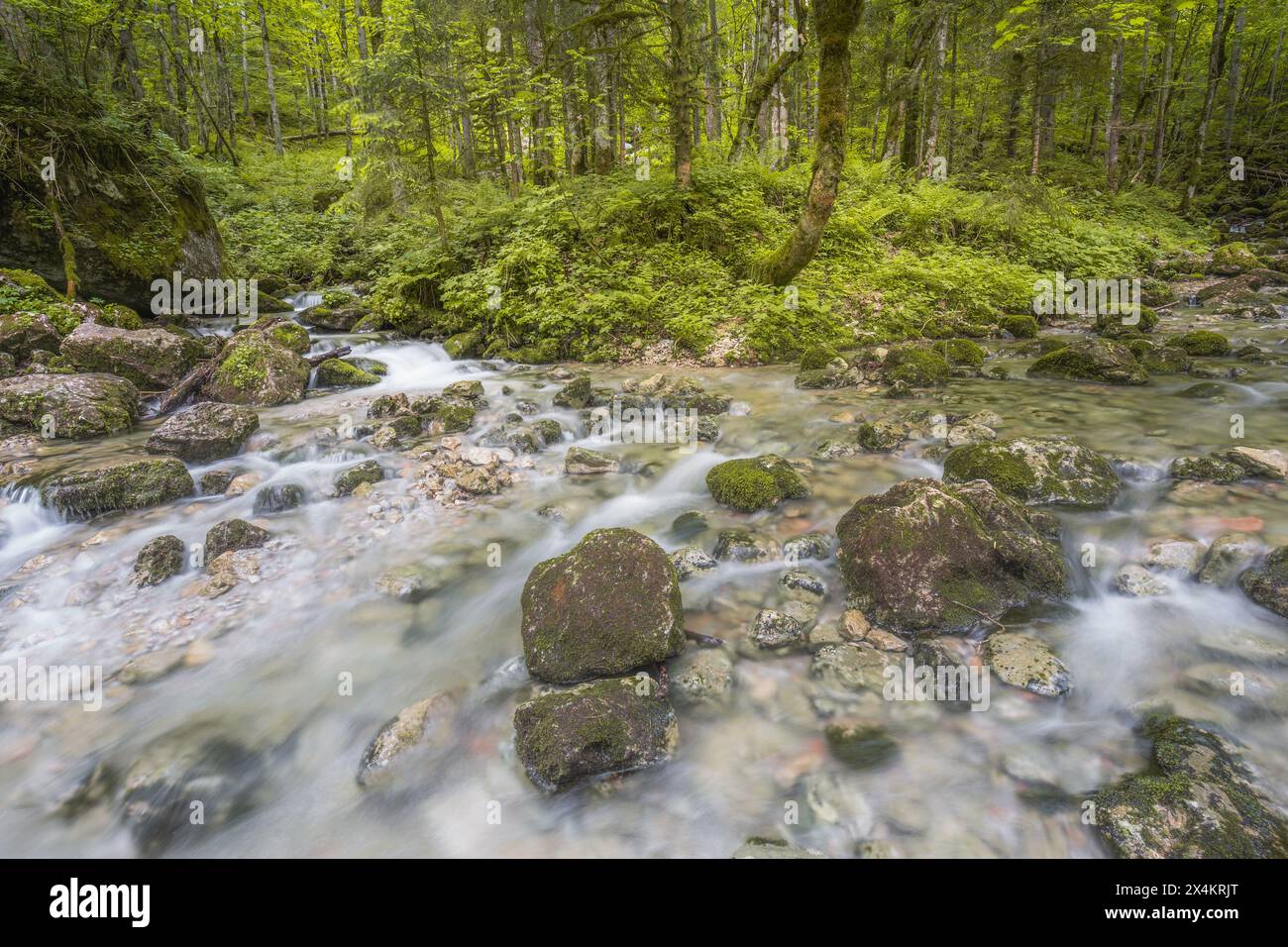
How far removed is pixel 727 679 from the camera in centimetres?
362

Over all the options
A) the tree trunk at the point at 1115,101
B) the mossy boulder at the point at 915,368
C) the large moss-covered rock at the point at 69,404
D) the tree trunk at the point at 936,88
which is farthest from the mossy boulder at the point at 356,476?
the tree trunk at the point at 1115,101

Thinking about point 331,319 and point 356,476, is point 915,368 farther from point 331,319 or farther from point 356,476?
point 331,319

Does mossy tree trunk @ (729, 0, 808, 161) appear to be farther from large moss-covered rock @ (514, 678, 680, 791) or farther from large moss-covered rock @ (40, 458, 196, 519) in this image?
large moss-covered rock @ (514, 678, 680, 791)

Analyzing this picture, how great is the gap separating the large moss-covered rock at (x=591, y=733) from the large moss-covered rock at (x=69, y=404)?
833cm

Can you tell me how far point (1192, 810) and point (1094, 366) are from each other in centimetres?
830

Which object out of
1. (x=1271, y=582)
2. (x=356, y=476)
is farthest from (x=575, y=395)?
(x=1271, y=582)

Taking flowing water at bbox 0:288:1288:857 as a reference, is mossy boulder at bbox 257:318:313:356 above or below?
above

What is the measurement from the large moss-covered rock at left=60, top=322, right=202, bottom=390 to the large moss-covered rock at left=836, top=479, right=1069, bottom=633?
35.2ft

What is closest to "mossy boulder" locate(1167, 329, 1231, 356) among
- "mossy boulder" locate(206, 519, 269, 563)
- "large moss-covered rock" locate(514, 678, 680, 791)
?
"large moss-covered rock" locate(514, 678, 680, 791)

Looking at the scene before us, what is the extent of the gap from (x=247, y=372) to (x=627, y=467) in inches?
269

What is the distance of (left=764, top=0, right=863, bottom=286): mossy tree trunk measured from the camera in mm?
7535

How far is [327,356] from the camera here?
35.5 ft

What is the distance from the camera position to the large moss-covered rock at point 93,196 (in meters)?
9.96

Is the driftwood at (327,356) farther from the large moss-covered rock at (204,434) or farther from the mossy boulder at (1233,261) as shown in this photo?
the mossy boulder at (1233,261)
